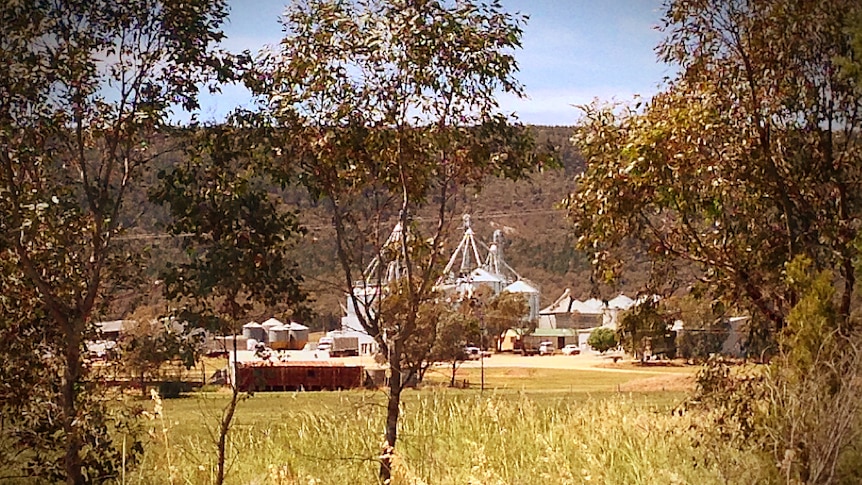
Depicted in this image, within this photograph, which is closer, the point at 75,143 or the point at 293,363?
the point at 75,143

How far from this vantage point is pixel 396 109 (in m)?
→ 3.58

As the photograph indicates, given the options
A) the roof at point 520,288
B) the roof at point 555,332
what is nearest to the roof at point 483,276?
the roof at point 520,288

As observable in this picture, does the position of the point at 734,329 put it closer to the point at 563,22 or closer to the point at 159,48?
the point at 563,22

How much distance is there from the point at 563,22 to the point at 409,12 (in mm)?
1616

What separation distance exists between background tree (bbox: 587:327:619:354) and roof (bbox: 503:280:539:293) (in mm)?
485

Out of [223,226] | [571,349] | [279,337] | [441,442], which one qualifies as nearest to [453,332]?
[441,442]

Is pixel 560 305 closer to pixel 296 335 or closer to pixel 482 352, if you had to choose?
pixel 482 352

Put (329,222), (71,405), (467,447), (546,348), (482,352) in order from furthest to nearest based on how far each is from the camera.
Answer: (546,348) → (482,352) → (467,447) → (329,222) → (71,405)

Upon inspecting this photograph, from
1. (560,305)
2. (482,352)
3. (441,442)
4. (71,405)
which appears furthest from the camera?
(560,305)

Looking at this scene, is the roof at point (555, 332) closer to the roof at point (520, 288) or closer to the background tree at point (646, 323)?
the roof at point (520, 288)

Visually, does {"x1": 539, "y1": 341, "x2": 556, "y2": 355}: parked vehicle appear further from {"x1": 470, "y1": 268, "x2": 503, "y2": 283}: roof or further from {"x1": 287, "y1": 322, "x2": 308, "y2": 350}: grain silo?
{"x1": 287, "y1": 322, "x2": 308, "y2": 350}: grain silo

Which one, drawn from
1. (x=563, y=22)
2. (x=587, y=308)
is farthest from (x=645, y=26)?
(x=587, y=308)

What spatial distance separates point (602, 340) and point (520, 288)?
26.6 inches

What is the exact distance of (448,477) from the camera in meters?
3.98
